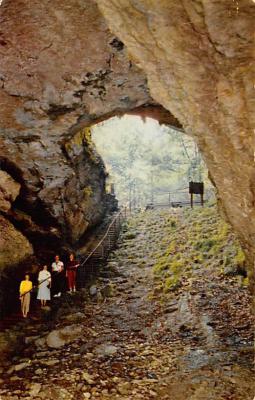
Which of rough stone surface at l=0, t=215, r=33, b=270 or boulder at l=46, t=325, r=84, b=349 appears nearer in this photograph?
boulder at l=46, t=325, r=84, b=349

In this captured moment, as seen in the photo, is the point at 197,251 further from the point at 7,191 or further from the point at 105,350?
the point at 7,191

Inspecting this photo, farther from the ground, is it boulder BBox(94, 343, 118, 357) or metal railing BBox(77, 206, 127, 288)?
metal railing BBox(77, 206, 127, 288)

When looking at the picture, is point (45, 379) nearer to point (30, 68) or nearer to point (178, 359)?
point (178, 359)

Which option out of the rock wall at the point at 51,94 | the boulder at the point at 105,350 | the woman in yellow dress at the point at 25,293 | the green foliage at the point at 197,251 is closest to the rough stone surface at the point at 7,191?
the rock wall at the point at 51,94

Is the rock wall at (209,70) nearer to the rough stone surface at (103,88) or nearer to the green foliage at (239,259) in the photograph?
the rough stone surface at (103,88)

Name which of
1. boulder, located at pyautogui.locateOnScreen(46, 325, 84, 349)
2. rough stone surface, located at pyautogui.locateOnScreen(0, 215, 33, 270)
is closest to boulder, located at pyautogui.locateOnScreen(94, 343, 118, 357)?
boulder, located at pyautogui.locateOnScreen(46, 325, 84, 349)

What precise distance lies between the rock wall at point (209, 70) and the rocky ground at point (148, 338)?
263 centimetres

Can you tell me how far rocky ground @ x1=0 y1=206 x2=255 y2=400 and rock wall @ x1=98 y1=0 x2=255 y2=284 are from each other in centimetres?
263

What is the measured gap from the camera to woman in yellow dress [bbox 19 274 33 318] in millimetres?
10297

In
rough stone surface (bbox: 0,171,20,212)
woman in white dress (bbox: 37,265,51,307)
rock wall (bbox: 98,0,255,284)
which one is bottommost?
woman in white dress (bbox: 37,265,51,307)

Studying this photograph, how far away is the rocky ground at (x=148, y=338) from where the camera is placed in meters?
6.90

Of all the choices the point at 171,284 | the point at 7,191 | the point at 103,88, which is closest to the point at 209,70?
the point at 103,88

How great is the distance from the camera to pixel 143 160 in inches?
1462

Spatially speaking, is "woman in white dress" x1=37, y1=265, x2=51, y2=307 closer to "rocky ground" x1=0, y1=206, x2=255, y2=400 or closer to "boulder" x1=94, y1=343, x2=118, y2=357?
"rocky ground" x1=0, y1=206, x2=255, y2=400
